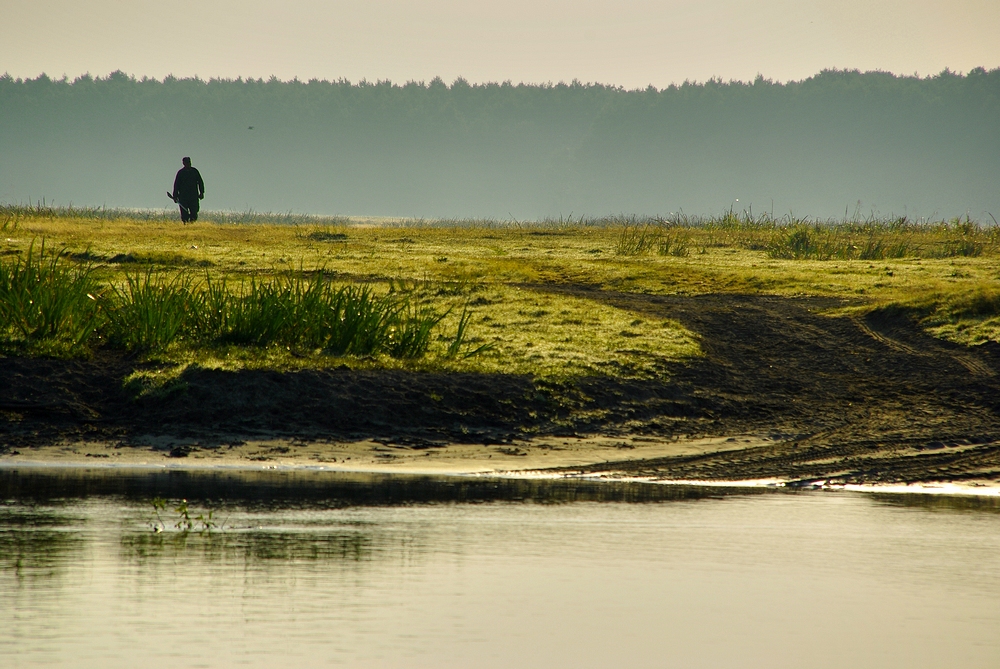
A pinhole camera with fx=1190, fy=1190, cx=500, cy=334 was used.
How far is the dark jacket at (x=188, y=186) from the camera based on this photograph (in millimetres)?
31328

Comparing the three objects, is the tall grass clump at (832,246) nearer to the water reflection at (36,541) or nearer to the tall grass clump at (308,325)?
the tall grass clump at (308,325)

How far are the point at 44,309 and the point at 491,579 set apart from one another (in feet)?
26.8

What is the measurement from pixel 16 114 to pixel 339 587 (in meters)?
199

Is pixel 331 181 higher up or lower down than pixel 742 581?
higher up

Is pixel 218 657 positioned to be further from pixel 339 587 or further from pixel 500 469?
pixel 500 469

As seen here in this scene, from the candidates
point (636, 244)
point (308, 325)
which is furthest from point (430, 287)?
point (636, 244)

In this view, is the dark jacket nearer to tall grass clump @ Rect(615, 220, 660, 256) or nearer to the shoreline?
tall grass clump @ Rect(615, 220, 660, 256)

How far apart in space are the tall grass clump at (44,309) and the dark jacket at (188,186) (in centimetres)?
1844

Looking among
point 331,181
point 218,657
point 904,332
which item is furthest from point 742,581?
point 331,181

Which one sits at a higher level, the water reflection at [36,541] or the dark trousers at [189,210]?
the dark trousers at [189,210]

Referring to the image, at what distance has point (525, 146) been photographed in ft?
594

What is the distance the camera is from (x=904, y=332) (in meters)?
15.8

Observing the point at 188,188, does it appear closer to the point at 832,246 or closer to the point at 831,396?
the point at 832,246

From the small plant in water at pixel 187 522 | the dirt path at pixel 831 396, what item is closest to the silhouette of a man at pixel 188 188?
the dirt path at pixel 831 396
